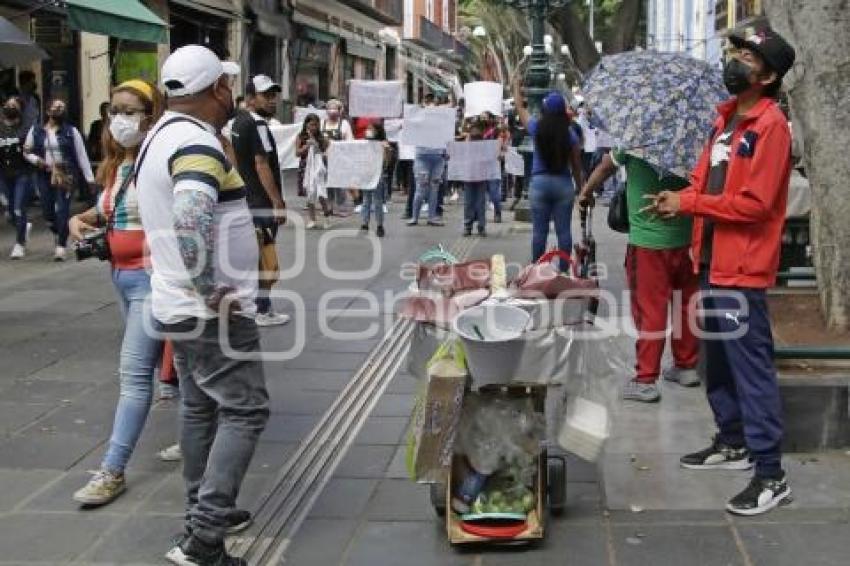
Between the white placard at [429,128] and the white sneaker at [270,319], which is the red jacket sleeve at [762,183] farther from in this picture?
the white placard at [429,128]

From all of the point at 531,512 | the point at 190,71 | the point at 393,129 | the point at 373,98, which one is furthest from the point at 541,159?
the point at 393,129

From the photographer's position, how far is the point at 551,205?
1003 centimetres

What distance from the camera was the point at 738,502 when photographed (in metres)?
4.64

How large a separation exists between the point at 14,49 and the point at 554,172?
650 centimetres

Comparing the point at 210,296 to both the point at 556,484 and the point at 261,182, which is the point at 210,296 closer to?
the point at 556,484

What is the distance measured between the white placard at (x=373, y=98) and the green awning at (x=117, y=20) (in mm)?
3245

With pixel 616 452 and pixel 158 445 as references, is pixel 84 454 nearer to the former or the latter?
pixel 158 445

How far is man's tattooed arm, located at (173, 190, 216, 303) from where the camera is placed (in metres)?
3.84

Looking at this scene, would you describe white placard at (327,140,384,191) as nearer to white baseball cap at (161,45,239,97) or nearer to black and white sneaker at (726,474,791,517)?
black and white sneaker at (726,474,791,517)

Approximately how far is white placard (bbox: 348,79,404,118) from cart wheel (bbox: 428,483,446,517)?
14521 millimetres

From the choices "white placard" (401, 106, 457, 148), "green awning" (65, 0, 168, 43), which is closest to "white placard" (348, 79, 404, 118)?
"white placard" (401, 106, 457, 148)

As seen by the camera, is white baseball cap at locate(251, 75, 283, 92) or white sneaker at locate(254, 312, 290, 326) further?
white sneaker at locate(254, 312, 290, 326)

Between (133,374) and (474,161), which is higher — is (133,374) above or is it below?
below

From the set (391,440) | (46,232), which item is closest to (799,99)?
(391,440)
